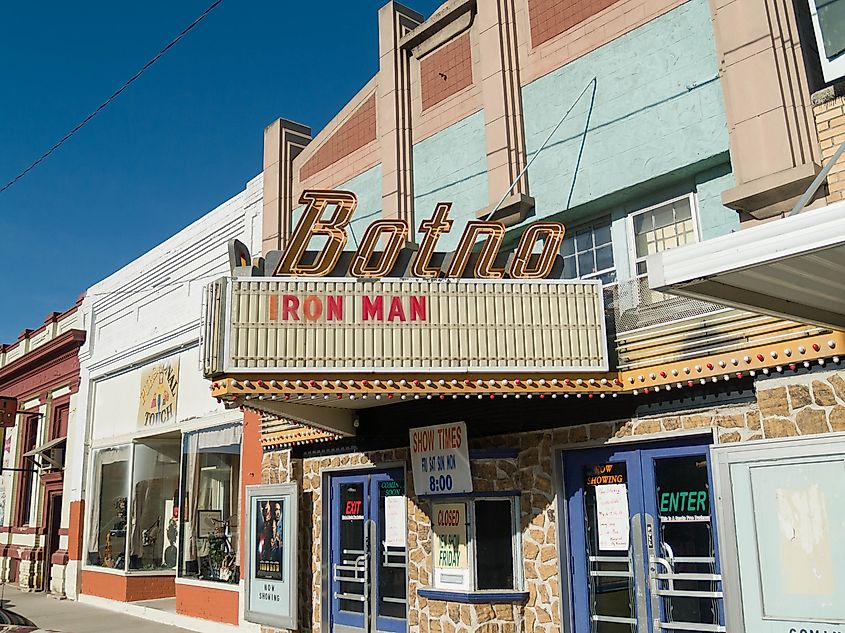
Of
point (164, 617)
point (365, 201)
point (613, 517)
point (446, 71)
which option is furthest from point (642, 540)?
point (164, 617)

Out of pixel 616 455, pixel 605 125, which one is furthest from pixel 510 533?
pixel 605 125

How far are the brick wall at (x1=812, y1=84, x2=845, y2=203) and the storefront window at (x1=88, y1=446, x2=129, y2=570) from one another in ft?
61.3

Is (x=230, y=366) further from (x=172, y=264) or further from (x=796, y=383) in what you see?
(x=172, y=264)

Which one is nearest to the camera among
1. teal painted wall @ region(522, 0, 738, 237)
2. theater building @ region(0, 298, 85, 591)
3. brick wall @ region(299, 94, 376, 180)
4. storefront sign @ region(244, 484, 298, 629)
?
teal painted wall @ region(522, 0, 738, 237)

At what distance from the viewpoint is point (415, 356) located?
10.5 m

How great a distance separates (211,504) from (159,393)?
12.7 ft

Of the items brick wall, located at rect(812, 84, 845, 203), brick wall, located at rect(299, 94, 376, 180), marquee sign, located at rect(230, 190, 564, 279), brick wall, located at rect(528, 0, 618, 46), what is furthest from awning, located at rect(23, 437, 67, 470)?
brick wall, located at rect(812, 84, 845, 203)

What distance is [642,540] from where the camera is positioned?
391 inches

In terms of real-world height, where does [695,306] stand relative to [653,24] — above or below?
below

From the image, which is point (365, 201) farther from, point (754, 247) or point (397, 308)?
point (754, 247)

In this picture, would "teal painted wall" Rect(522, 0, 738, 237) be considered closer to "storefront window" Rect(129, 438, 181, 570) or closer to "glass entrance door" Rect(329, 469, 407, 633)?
"glass entrance door" Rect(329, 469, 407, 633)

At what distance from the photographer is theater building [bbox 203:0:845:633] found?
343 inches

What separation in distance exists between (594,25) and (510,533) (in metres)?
7.27

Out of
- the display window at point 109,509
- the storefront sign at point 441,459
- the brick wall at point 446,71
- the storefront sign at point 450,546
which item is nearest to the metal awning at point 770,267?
the storefront sign at point 441,459
